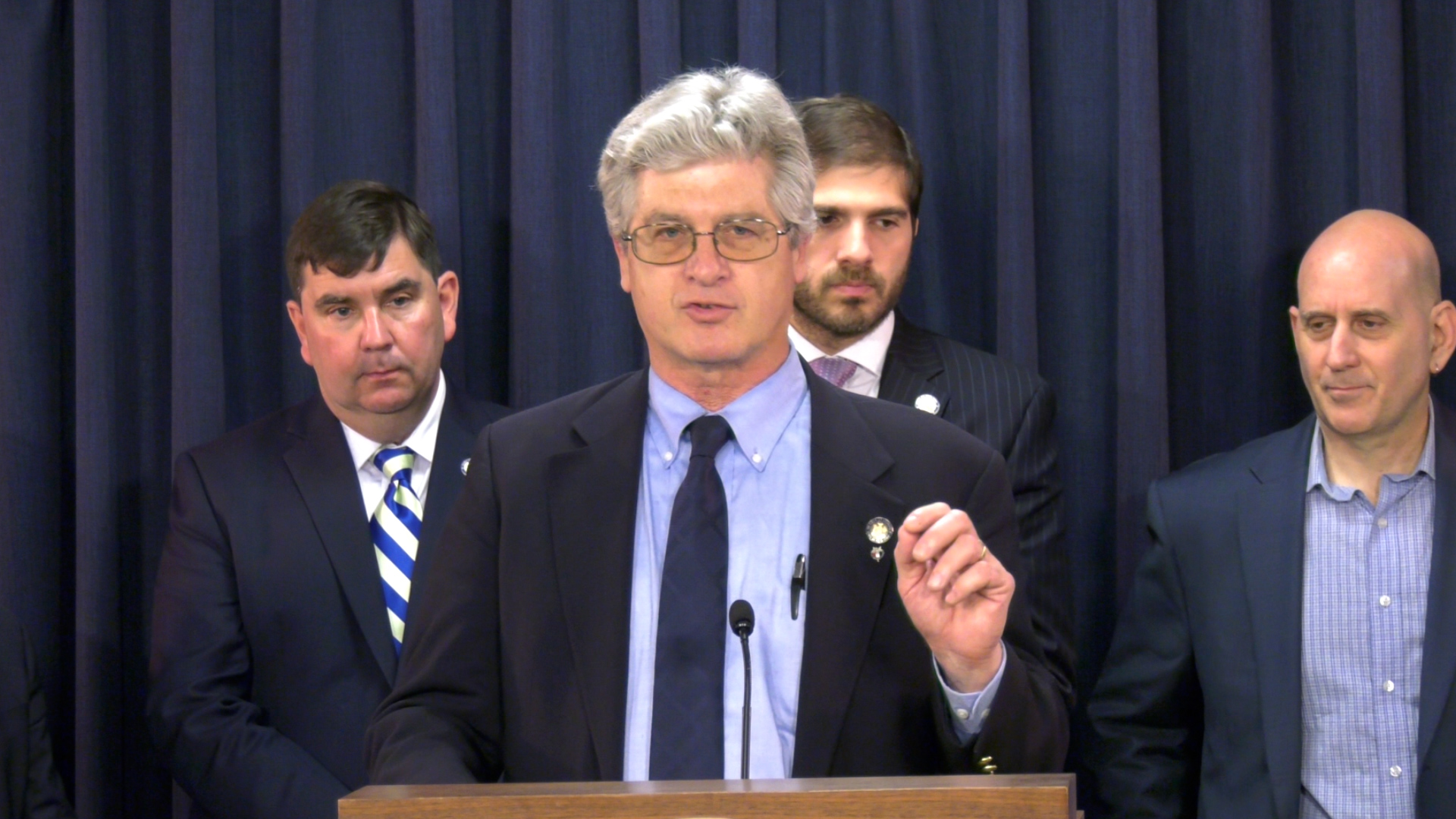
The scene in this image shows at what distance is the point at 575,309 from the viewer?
3.34 m

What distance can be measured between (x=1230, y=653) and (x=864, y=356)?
32.1 inches

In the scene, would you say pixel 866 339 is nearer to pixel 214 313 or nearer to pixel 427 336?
pixel 427 336

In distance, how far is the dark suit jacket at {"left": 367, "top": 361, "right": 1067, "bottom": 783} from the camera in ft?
5.47

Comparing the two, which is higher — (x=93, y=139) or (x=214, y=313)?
(x=93, y=139)

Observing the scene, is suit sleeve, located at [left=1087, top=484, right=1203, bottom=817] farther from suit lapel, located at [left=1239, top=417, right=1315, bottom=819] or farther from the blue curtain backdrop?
the blue curtain backdrop

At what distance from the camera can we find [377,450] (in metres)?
2.99

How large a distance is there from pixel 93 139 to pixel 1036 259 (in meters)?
1.93

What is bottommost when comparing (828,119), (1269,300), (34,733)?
(34,733)

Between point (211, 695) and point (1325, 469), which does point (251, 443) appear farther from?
point (1325, 469)

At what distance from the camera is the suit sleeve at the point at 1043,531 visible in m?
2.81

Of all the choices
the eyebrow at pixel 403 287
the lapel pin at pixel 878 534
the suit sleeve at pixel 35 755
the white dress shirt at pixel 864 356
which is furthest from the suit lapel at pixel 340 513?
the lapel pin at pixel 878 534

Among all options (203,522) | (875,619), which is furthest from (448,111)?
(875,619)

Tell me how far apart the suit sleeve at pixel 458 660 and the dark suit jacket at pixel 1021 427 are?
48.7 inches

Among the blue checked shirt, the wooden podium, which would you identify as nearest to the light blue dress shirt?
the wooden podium
